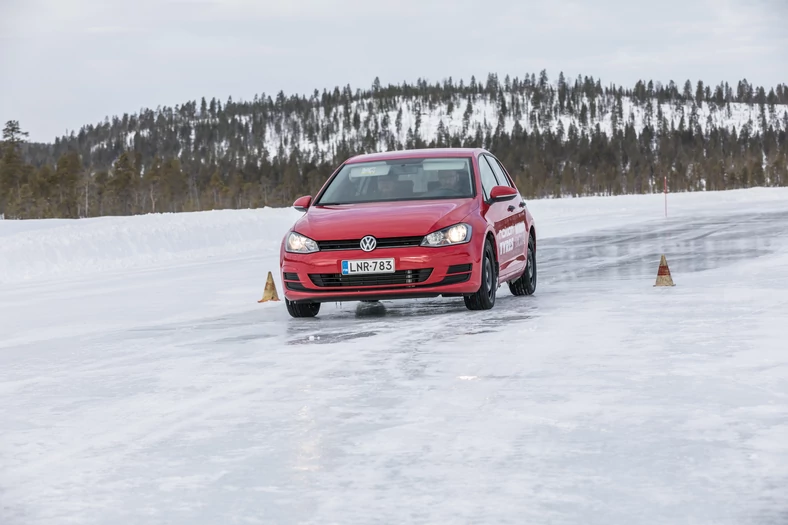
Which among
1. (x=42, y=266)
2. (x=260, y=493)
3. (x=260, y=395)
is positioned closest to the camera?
(x=260, y=493)

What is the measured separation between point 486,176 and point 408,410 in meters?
6.89

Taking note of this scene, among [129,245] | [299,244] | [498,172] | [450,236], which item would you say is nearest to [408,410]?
[450,236]

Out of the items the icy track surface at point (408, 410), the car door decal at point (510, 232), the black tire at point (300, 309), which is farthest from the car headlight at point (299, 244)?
the car door decal at point (510, 232)

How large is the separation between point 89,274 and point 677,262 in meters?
10.2

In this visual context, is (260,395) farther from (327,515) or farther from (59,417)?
(327,515)

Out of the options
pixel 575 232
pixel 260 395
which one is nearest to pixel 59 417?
pixel 260 395

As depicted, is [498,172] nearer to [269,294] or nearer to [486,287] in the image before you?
[486,287]

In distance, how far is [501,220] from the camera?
39.6 ft

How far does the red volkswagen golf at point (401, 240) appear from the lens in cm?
1075

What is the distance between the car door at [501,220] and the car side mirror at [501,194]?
0.22 feet

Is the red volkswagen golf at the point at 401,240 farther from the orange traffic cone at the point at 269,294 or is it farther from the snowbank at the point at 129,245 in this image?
the snowbank at the point at 129,245

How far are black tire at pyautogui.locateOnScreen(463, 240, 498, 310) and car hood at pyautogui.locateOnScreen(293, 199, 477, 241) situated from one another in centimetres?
48

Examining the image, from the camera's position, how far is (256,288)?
15.5 meters

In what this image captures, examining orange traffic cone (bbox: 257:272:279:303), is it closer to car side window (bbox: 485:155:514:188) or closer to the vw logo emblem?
the vw logo emblem
